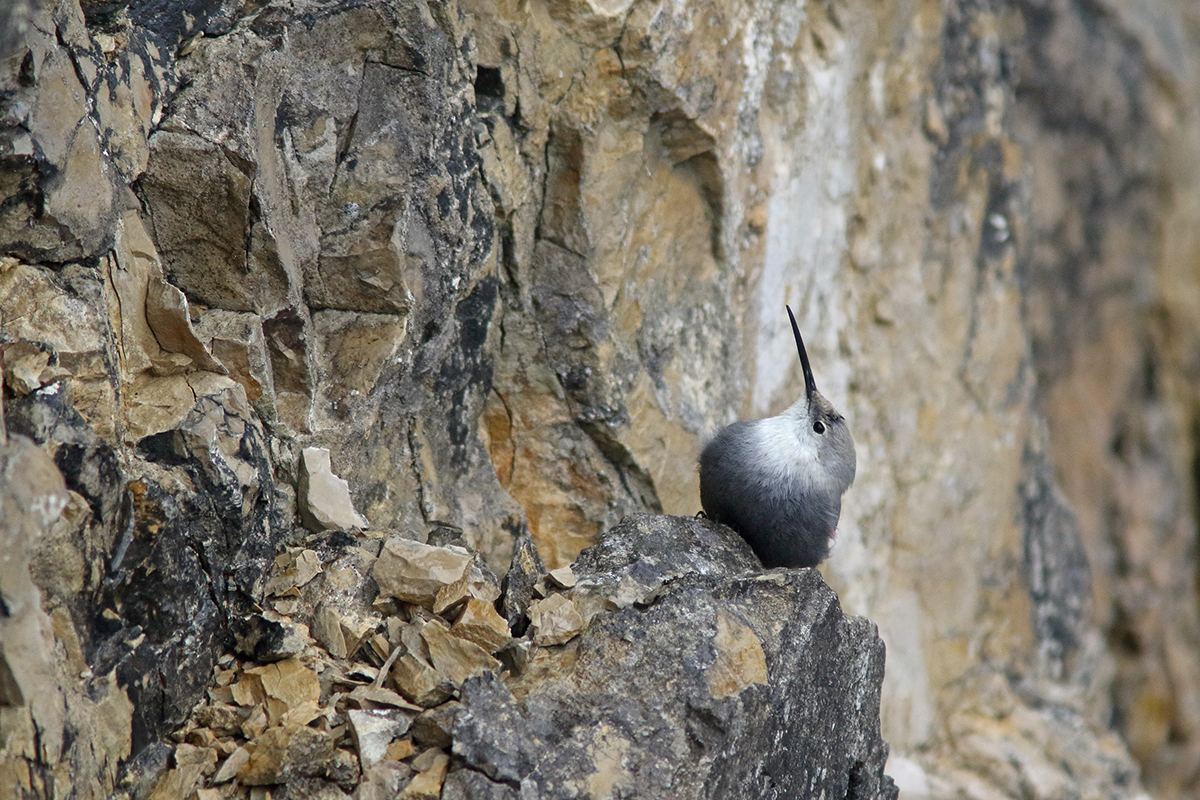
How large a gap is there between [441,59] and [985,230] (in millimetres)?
3956

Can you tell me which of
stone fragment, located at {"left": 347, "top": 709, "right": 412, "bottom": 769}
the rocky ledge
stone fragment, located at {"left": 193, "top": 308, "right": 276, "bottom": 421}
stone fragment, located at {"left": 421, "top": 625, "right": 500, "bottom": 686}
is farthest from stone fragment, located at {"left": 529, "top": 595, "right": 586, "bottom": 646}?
stone fragment, located at {"left": 193, "top": 308, "right": 276, "bottom": 421}

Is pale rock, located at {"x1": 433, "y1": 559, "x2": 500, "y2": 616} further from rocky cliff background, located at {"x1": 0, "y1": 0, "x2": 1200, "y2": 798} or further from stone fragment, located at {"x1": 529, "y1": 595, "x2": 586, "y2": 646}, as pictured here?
rocky cliff background, located at {"x1": 0, "y1": 0, "x2": 1200, "y2": 798}

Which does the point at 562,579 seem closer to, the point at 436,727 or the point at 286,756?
the point at 436,727

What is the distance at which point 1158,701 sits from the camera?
783 centimetres

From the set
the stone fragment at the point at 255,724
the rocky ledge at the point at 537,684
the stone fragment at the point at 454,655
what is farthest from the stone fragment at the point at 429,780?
the stone fragment at the point at 255,724

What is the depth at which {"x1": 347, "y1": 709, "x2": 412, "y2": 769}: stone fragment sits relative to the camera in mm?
2375

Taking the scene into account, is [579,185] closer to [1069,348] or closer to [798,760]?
[798,760]

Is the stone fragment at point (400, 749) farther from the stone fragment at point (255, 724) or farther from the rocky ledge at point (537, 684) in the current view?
the stone fragment at point (255, 724)

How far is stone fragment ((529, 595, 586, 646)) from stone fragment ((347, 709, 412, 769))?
1.40 feet

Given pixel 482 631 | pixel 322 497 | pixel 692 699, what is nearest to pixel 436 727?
pixel 482 631

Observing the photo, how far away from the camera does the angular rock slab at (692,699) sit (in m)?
2.43

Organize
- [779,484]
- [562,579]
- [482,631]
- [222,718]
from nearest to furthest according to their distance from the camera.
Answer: [222,718], [482,631], [562,579], [779,484]

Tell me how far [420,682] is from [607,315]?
1978 millimetres

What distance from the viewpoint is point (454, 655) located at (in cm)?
265
